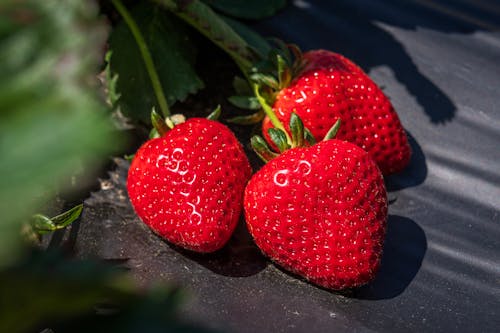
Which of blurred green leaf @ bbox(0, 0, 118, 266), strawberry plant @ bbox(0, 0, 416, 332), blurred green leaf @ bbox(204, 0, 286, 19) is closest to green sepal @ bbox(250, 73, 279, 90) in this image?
strawberry plant @ bbox(0, 0, 416, 332)

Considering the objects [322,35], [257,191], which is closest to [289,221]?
[257,191]

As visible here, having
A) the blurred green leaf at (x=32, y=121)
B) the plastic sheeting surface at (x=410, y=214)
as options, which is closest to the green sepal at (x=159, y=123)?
the plastic sheeting surface at (x=410, y=214)

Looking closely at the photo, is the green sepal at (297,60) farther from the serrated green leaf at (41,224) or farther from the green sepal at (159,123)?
the serrated green leaf at (41,224)

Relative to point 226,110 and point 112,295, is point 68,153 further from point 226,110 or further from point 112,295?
point 226,110

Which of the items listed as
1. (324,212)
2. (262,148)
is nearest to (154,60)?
(262,148)

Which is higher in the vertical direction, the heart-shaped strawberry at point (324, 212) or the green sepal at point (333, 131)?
the green sepal at point (333, 131)

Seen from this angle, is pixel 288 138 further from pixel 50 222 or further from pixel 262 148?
pixel 50 222
